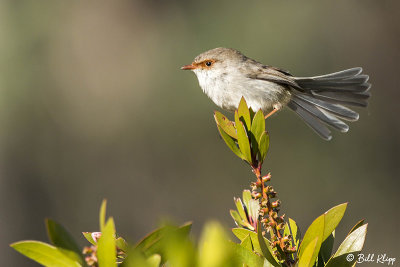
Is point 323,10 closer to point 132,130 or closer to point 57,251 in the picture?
point 132,130

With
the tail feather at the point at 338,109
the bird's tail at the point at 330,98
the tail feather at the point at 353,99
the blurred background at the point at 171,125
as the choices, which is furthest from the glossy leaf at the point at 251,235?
the blurred background at the point at 171,125

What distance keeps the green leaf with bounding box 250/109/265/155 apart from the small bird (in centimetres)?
191

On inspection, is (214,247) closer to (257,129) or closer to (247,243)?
(247,243)

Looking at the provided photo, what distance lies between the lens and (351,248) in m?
1.41

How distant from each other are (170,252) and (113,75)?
35.1ft

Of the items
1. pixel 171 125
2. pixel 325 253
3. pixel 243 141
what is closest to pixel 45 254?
pixel 243 141

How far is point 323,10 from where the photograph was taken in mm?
9969

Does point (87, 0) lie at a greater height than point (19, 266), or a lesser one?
greater

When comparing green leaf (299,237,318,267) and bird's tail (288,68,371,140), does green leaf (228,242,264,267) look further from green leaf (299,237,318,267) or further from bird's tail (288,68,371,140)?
bird's tail (288,68,371,140)

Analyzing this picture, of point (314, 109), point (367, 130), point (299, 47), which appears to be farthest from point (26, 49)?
point (314, 109)

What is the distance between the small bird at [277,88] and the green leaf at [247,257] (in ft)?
7.17

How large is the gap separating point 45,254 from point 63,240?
6 cm

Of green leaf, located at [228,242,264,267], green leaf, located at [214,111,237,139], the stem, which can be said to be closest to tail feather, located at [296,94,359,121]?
green leaf, located at [214,111,237,139]

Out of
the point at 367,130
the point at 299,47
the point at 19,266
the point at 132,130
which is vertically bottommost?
the point at 19,266
